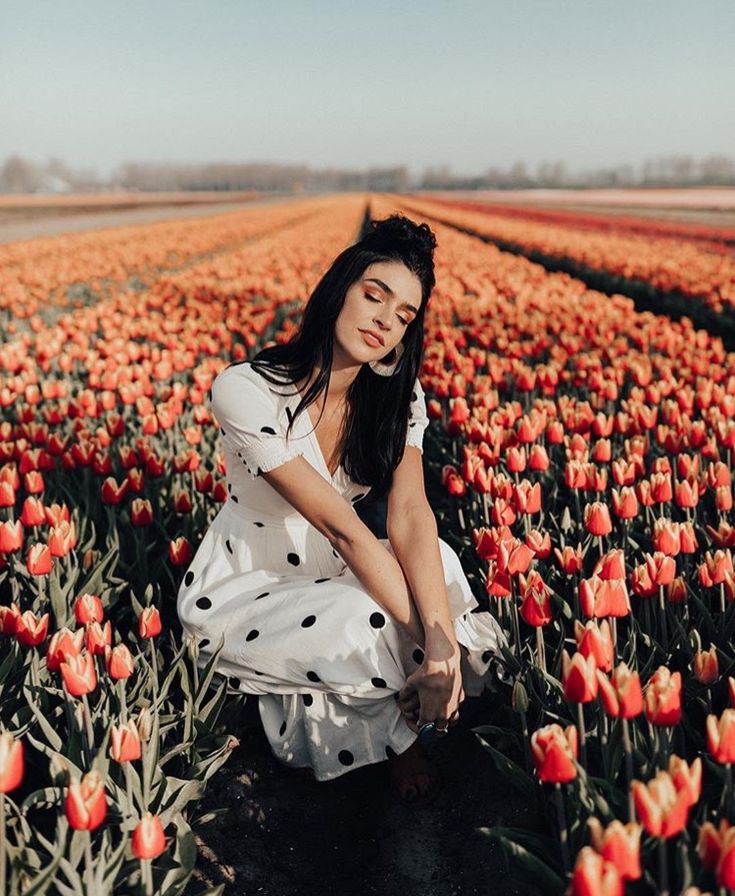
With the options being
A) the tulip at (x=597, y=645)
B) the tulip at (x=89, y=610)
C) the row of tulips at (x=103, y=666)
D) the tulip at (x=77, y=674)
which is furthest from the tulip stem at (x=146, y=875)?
the tulip at (x=597, y=645)

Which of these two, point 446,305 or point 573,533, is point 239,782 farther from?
point 446,305

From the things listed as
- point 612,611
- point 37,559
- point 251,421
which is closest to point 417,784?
point 612,611

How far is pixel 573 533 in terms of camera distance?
11.6 feet

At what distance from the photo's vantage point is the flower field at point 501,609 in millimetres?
1827

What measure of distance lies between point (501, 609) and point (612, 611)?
0.70 m

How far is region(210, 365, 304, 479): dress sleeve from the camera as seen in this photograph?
275 cm

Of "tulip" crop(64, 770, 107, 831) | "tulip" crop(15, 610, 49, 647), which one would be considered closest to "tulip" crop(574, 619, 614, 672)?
"tulip" crop(64, 770, 107, 831)

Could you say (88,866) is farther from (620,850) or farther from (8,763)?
(620,850)

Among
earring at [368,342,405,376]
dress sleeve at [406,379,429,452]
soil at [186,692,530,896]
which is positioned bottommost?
soil at [186,692,530,896]

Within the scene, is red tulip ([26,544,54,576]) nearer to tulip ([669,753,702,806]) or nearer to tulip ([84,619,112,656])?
tulip ([84,619,112,656])

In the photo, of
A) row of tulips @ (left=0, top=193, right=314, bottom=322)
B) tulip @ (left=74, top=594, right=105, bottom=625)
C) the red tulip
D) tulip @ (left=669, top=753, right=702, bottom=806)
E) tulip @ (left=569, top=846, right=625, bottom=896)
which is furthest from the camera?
row of tulips @ (left=0, top=193, right=314, bottom=322)

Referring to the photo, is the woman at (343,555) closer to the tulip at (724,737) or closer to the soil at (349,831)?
the soil at (349,831)

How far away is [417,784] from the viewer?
2693mm

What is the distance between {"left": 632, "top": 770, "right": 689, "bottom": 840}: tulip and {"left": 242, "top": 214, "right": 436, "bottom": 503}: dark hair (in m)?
1.67
